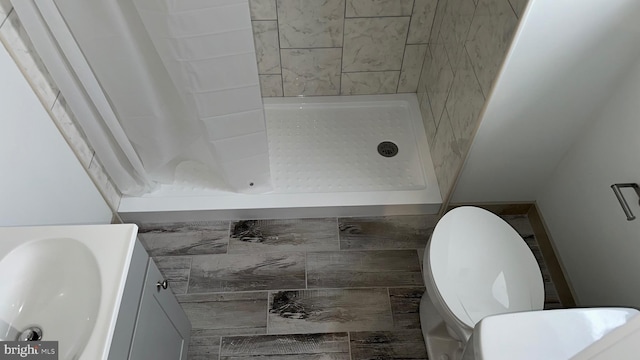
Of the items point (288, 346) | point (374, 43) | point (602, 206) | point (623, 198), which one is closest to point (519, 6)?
point (623, 198)

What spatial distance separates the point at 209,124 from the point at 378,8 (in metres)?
0.93

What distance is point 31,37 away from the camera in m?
1.34

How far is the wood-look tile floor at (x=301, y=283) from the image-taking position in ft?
5.64

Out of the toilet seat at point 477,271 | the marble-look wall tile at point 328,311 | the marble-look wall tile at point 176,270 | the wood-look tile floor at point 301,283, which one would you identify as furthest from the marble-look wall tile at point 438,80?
the marble-look wall tile at point 176,270

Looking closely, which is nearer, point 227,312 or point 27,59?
point 27,59

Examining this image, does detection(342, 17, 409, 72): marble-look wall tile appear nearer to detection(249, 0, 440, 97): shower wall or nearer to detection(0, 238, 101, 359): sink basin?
detection(249, 0, 440, 97): shower wall

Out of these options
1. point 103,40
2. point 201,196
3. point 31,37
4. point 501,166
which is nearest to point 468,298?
point 501,166

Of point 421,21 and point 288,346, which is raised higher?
point 421,21

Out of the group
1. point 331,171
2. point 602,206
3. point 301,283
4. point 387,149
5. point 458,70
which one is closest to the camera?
point 602,206

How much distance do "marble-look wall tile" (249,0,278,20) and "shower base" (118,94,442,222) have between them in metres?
0.46

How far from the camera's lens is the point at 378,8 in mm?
2023

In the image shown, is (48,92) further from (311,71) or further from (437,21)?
(437,21)

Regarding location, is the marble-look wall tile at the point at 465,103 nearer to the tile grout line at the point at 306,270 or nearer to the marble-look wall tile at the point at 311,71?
the marble-look wall tile at the point at 311,71

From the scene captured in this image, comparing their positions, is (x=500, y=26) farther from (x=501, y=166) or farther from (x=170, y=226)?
(x=170, y=226)
